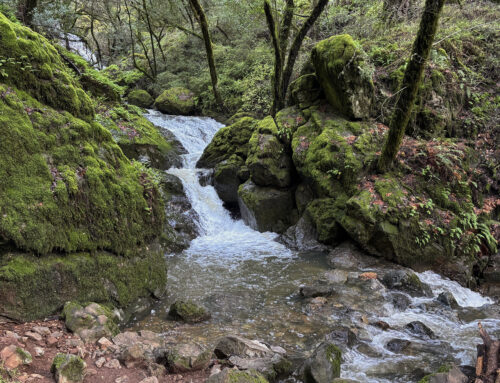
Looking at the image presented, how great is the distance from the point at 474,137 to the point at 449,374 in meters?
8.91

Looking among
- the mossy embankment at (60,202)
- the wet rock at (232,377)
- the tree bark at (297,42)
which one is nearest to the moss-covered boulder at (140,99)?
the tree bark at (297,42)

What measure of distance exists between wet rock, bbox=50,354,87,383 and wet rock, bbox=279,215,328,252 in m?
6.80

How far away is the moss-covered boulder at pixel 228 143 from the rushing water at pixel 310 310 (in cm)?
431

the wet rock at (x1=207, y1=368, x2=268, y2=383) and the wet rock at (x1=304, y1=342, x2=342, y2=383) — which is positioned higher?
the wet rock at (x1=207, y1=368, x2=268, y2=383)

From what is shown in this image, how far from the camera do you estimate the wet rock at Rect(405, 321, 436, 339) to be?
4.95 meters

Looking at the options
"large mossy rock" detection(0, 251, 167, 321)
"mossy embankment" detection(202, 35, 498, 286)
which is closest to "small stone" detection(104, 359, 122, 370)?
"large mossy rock" detection(0, 251, 167, 321)

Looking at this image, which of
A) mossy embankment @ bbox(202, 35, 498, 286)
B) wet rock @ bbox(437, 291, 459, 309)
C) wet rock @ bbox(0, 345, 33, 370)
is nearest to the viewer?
wet rock @ bbox(0, 345, 33, 370)

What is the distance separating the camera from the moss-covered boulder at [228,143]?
12750 millimetres

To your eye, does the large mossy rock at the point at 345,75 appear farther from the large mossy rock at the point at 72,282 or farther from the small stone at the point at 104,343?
the small stone at the point at 104,343

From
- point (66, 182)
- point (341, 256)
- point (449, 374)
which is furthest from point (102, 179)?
point (341, 256)

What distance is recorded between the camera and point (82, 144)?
16.5ft

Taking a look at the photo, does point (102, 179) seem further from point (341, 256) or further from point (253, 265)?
point (341, 256)

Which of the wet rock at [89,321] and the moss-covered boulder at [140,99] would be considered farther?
the moss-covered boulder at [140,99]

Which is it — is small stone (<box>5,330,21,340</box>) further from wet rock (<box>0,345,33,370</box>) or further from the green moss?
the green moss
